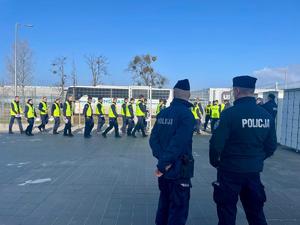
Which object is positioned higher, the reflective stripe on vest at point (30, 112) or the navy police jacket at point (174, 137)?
the navy police jacket at point (174, 137)

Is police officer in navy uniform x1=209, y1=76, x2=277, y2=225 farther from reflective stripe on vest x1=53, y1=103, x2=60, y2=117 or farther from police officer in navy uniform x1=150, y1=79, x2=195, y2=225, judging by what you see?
reflective stripe on vest x1=53, y1=103, x2=60, y2=117

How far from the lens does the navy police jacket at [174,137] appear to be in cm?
368

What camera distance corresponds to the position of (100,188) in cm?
636

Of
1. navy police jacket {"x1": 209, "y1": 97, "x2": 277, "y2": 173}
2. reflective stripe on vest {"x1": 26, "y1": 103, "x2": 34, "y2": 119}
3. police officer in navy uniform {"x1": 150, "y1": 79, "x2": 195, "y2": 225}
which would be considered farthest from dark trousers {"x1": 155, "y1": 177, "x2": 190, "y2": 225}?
reflective stripe on vest {"x1": 26, "y1": 103, "x2": 34, "y2": 119}

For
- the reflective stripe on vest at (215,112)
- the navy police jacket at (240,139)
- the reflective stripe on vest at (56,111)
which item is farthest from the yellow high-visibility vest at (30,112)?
the navy police jacket at (240,139)

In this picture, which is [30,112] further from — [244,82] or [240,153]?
[240,153]

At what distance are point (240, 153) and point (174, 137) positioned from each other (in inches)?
30.2

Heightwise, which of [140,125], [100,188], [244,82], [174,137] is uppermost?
[244,82]

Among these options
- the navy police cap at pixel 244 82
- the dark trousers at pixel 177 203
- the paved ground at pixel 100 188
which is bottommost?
the paved ground at pixel 100 188

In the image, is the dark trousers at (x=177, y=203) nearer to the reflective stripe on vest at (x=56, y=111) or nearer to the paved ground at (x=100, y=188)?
the paved ground at (x=100, y=188)

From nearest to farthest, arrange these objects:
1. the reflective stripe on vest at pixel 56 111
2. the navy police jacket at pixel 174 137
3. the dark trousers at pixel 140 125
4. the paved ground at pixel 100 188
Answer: the navy police jacket at pixel 174 137, the paved ground at pixel 100 188, the dark trousers at pixel 140 125, the reflective stripe on vest at pixel 56 111

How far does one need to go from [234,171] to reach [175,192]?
29.2 inches

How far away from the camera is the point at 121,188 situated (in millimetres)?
6391

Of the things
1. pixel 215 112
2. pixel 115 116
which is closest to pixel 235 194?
pixel 115 116
